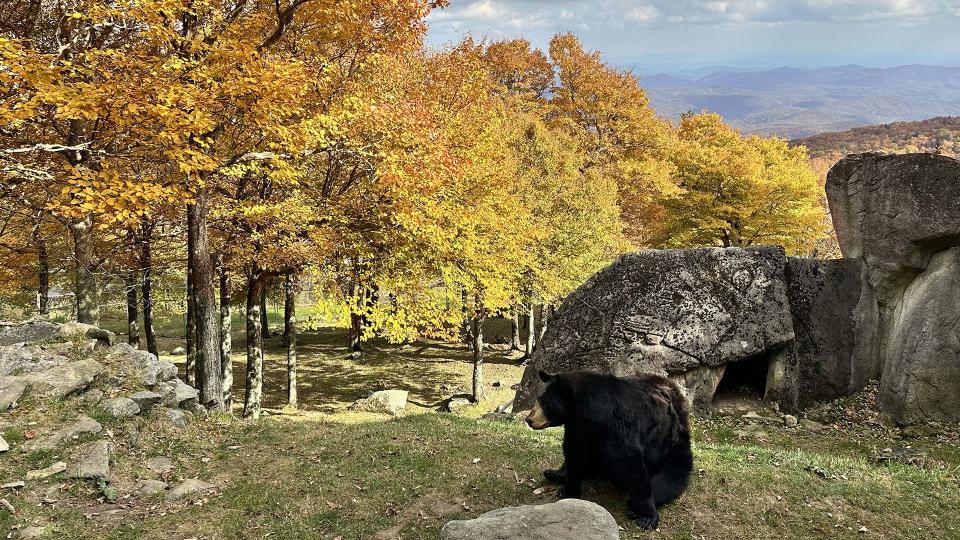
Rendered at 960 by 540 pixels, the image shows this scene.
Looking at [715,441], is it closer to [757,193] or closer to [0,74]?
[0,74]

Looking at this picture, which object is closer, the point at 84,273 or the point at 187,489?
the point at 187,489

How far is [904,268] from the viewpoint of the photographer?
15.5 meters

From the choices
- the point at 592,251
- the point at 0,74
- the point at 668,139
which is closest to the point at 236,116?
the point at 0,74

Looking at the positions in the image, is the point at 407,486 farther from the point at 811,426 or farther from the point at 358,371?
the point at 358,371

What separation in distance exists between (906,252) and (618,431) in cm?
1300

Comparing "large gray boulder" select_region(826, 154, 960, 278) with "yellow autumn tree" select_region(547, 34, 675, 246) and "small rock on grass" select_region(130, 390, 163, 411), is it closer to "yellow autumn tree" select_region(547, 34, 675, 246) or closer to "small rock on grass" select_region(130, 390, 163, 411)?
"small rock on grass" select_region(130, 390, 163, 411)

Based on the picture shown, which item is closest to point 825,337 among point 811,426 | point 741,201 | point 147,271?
point 811,426

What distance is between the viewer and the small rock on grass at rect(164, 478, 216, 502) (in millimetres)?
8367

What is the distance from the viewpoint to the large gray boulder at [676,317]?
14516 mm

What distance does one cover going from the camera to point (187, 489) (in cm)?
859

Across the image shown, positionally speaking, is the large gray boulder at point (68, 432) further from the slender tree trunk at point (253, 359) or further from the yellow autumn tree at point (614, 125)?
the yellow autumn tree at point (614, 125)

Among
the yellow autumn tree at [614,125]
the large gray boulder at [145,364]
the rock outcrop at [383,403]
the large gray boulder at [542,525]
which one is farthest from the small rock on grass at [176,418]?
the yellow autumn tree at [614,125]

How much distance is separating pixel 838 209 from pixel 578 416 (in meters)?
14.1

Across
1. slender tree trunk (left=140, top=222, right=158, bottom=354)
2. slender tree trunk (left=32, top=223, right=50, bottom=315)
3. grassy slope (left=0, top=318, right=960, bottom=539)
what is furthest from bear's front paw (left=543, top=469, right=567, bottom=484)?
slender tree trunk (left=32, top=223, right=50, bottom=315)
